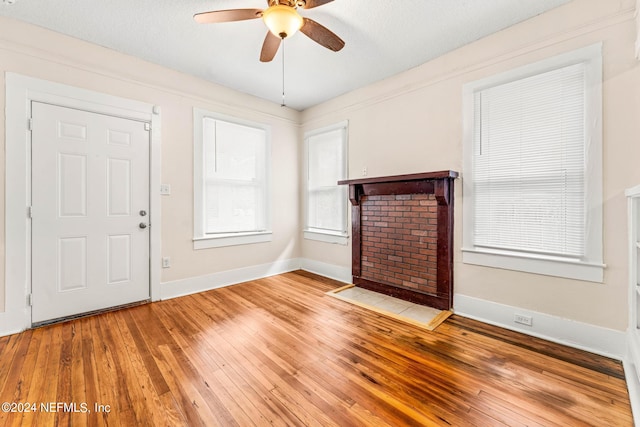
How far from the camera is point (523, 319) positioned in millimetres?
2406

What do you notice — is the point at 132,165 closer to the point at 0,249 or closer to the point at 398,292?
the point at 0,249

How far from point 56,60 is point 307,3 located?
8.37 ft

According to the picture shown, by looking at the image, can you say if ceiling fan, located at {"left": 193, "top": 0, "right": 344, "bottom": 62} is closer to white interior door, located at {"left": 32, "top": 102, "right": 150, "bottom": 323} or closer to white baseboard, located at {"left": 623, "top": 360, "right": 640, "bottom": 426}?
white interior door, located at {"left": 32, "top": 102, "right": 150, "bottom": 323}

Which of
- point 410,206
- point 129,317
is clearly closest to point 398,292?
point 410,206

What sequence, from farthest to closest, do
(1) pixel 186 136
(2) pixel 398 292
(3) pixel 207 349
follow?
(1) pixel 186 136
(2) pixel 398 292
(3) pixel 207 349

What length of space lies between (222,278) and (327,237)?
5.44 feet

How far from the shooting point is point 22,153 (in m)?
2.45

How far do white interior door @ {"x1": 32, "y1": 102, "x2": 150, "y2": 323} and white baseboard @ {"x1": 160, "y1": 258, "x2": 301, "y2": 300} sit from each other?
28cm

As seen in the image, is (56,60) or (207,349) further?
(56,60)

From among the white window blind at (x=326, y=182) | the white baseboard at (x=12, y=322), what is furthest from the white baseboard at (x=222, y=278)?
the white baseboard at (x=12, y=322)

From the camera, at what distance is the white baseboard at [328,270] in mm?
3973

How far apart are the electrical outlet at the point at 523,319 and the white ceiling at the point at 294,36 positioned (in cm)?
264

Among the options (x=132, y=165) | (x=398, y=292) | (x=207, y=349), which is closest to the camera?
(x=207, y=349)

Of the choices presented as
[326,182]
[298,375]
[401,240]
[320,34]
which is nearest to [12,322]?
[298,375]
